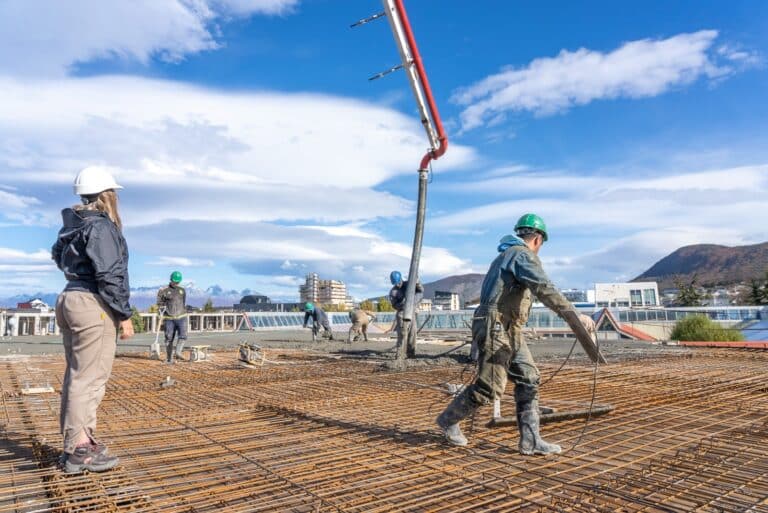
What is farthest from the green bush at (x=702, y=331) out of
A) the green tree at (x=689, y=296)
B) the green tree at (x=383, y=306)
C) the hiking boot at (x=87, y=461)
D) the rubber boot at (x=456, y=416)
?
the green tree at (x=689, y=296)

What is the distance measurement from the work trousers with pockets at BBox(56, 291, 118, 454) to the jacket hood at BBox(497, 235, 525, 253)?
94.3 inches

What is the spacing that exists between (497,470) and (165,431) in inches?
97.8

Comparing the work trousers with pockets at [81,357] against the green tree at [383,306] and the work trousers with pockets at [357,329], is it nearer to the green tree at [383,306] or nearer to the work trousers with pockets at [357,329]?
the work trousers with pockets at [357,329]

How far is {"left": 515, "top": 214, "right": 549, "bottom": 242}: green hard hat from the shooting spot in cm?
363

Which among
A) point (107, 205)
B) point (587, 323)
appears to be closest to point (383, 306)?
point (587, 323)

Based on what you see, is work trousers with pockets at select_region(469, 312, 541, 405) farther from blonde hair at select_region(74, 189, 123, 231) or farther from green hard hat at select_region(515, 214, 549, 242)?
blonde hair at select_region(74, 189, 123, 231)

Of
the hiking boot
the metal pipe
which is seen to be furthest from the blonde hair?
the metal pipe

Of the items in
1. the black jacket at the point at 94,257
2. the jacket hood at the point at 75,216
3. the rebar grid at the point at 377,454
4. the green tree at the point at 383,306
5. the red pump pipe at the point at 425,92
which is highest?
the red pump pipe at the point at 425,92

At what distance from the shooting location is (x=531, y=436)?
11.3 ft

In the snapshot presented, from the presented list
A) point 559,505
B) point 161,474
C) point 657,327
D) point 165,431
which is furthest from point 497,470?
point 657,327

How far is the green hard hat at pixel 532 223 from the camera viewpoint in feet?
11.9

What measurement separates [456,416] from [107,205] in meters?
2.47

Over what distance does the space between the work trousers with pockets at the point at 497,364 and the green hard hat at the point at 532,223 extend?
621 mm

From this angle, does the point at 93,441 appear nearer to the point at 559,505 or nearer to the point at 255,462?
the point at 255,462
